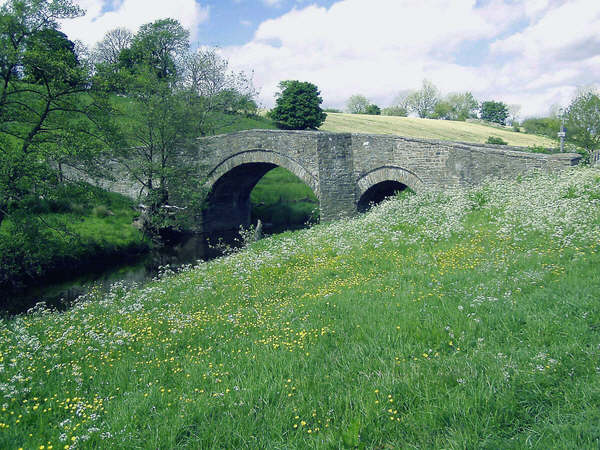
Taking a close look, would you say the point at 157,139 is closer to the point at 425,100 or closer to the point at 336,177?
the point at 336,177

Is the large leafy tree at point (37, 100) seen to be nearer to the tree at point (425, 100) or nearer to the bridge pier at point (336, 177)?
the bridge pier at point (336, 177)

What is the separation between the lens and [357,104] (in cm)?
6900

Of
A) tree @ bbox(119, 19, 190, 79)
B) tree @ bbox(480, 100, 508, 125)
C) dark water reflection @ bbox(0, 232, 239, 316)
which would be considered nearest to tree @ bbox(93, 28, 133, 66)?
tree @ bbox(119, 19, 190, 79)

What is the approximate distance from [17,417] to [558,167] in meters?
12.1

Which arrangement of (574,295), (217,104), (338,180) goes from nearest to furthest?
(574,295) → (338,180) → (217,104)

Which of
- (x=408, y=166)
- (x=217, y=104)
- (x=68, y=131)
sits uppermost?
(x=217, y=104)

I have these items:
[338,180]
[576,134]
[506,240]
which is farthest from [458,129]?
[506,240]

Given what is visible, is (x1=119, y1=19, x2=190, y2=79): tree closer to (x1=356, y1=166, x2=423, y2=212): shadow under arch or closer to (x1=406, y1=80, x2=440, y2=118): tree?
(x1=356, y1=166, x2=423, y2=212): shadow under arch

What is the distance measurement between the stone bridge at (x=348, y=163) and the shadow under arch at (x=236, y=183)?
5 cm

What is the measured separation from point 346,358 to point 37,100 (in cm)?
1028

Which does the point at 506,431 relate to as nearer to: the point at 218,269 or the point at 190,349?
the point at 190,349

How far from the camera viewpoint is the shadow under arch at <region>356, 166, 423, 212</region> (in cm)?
1422

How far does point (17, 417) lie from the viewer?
3.45 metres

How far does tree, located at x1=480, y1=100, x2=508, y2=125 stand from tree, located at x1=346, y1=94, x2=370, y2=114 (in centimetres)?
1809
